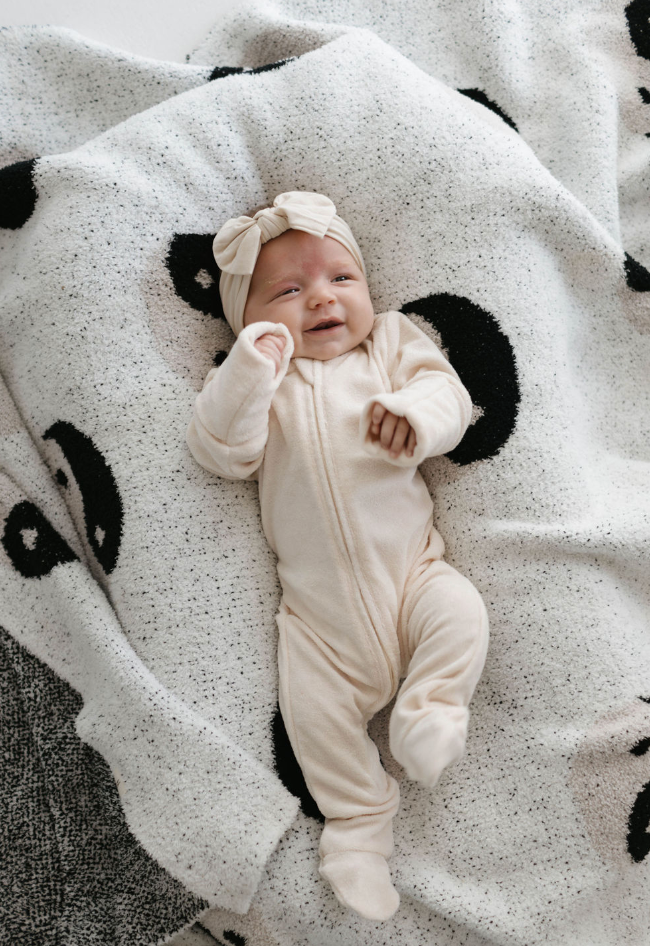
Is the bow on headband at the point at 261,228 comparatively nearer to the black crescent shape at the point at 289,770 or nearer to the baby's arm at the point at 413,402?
the baby's arm at the point at 413,402

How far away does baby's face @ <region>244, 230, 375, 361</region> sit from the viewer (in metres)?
1.16

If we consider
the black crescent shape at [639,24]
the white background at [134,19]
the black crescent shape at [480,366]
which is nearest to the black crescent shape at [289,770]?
the black crescent shape at [480,366]

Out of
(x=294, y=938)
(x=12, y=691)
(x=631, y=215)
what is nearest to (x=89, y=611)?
(x=12, y=691)

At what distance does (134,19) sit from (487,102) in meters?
0.71

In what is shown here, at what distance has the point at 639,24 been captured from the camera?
1493mm

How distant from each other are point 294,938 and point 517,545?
2.09 feet

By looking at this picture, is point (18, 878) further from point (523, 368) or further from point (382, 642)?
point (523, 368)

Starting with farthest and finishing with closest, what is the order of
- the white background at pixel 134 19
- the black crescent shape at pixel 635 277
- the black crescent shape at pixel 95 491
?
the white background at pixel 134 19
the black crescent shape at pixel 635 277
the black crescent shape at pixel 95 491

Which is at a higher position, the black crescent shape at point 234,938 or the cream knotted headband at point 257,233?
the cream knotted headband at point 257,233

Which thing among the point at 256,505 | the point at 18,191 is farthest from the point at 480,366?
the point at 18,191

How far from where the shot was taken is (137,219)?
→ 1216 mm

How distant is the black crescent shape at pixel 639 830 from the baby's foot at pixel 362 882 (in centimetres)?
33

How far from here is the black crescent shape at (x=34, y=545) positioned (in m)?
1.17

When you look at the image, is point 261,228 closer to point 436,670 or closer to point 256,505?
point 256,505
